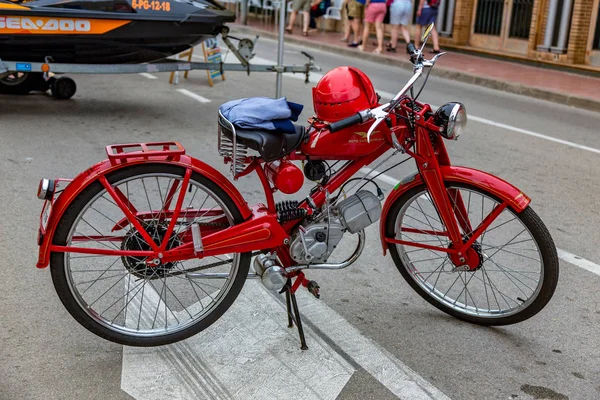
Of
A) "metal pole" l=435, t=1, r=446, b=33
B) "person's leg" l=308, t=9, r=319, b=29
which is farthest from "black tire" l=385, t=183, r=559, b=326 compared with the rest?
"person's leg" l=308, t=9, r=319, b=29

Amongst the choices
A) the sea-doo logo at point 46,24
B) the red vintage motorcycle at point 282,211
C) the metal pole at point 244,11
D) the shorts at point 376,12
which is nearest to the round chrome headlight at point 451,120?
the red vintage motorcycle at point 282,211

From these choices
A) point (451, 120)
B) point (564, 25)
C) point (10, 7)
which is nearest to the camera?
point (451, 120)

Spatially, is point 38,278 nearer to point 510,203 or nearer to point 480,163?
point 510,203

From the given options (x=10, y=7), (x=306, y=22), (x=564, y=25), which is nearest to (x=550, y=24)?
(x=564, y=25)

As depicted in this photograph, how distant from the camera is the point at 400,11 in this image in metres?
15.9

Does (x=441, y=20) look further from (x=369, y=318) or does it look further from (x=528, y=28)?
(x=369, y=318)

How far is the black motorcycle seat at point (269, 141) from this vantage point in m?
3.35

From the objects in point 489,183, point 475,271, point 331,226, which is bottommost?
point 475,271

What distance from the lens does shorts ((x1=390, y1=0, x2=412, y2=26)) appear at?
15852 mm

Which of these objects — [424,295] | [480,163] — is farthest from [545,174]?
[424,295]

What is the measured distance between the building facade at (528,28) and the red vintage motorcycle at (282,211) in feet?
40.3

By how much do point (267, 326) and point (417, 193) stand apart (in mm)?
1005

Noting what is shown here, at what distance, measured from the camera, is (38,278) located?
170 inches

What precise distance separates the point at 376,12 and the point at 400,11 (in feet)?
1.61
